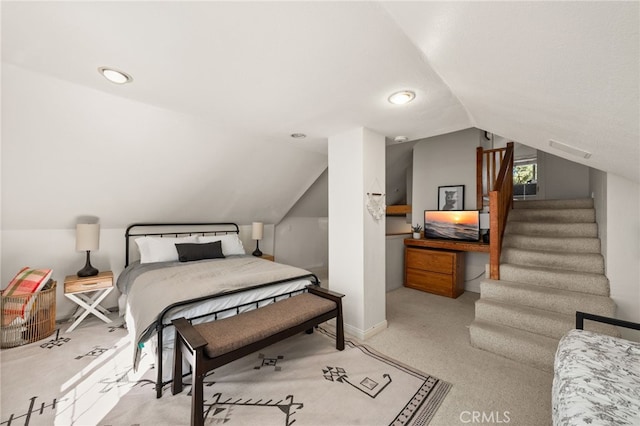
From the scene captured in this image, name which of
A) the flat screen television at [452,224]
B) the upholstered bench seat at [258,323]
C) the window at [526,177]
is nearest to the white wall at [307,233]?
the flat screen television at [452,224]

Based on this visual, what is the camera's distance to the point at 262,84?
6.06 feet

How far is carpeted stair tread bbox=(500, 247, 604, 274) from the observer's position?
104 inches

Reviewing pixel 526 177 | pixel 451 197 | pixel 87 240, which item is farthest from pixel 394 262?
pixel 87 240

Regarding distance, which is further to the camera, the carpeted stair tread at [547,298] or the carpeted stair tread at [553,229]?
the carpeted stair tread at [553,229]

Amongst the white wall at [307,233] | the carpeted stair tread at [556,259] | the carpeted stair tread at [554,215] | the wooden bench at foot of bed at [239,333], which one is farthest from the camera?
the white wall at [307,233]

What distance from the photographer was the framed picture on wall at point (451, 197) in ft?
14.1

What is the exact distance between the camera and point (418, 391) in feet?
6.22

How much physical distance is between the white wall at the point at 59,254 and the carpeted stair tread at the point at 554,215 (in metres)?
5.82

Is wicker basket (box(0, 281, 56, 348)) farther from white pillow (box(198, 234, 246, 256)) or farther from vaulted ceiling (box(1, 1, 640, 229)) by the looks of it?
white pillow (box(198, 234, 246, 256))

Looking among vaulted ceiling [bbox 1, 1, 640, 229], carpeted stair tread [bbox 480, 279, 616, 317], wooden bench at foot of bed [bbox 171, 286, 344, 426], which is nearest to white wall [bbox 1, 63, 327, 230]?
vaulted ceiling [bbox 1, 1, 640, 229]

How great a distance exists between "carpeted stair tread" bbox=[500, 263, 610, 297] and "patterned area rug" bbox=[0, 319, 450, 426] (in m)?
1.63

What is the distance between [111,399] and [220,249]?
6.88 feet

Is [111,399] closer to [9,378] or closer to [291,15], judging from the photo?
[9,378]

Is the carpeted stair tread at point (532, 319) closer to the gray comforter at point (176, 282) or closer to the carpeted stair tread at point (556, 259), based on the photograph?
the carpeted stair tread at point (556, 259)
